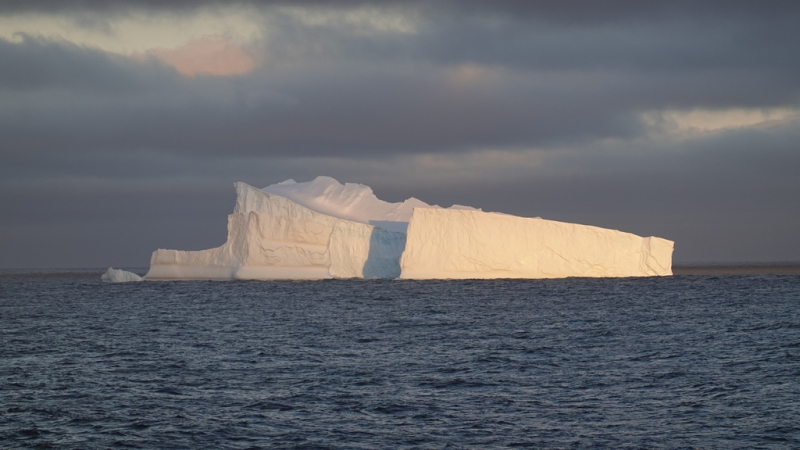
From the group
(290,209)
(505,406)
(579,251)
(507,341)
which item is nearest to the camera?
(505,406)

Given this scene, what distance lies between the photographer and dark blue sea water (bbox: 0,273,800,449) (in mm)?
9180

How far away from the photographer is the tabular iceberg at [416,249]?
38.9m

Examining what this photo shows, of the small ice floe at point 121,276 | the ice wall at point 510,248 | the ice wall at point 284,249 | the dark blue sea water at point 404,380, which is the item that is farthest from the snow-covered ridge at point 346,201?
the dark blue sea water at point 404,380

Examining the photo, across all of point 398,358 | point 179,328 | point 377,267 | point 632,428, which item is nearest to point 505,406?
point 632,428

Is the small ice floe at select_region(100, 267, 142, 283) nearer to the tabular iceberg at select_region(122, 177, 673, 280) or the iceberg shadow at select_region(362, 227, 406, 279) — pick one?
the tabular iceberg at select_region(122, 177, 673, 280)

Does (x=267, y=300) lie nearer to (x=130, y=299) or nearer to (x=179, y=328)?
(x=130, y=299)

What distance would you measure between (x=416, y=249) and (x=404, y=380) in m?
26.3

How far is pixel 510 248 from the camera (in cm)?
3950

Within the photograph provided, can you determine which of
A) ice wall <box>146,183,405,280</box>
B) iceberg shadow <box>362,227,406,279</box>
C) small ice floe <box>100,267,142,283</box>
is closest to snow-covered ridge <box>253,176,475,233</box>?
iceberg shadow <box>362,227,406,279</box>

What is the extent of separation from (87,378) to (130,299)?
22703 millimetres

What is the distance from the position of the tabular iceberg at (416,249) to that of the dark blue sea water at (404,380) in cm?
1448

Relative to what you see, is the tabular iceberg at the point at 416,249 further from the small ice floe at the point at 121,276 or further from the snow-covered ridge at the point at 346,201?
the small ice floe at the point at 121,276

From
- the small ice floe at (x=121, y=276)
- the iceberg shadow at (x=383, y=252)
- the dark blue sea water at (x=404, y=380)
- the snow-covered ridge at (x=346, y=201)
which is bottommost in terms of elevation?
the dark blue sea water at (x=404, y=380)

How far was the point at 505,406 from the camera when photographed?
34.7 feet
